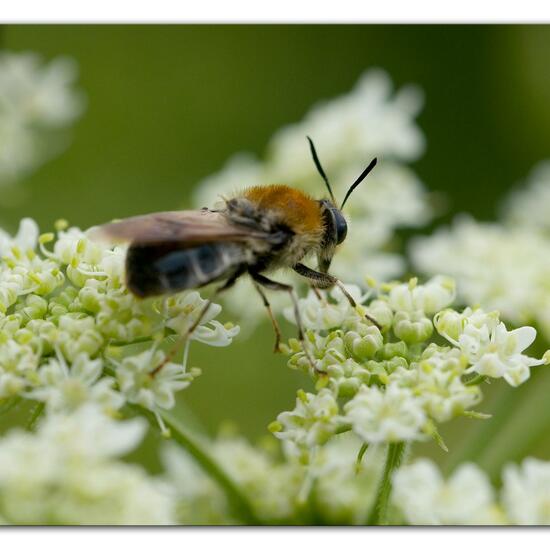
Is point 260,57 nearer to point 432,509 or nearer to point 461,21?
point 461,21

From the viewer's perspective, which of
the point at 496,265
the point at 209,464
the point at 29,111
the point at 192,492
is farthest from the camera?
the point at 29,111

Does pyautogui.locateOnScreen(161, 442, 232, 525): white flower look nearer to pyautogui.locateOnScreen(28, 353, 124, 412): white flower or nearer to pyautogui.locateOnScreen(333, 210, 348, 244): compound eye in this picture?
pyautogui.locateOnScreen(28, 353, 124, 412): white flower

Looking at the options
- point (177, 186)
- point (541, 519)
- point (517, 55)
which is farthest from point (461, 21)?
point (541, 519)

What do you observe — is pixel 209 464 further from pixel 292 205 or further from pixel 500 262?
pixel 500 262

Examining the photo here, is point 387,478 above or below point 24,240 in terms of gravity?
below

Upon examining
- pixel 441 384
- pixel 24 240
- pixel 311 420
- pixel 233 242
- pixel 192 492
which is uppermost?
pixel 233 242

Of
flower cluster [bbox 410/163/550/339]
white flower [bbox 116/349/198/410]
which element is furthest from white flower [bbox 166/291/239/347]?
flower cluster [bbox 410/163/550/339]
